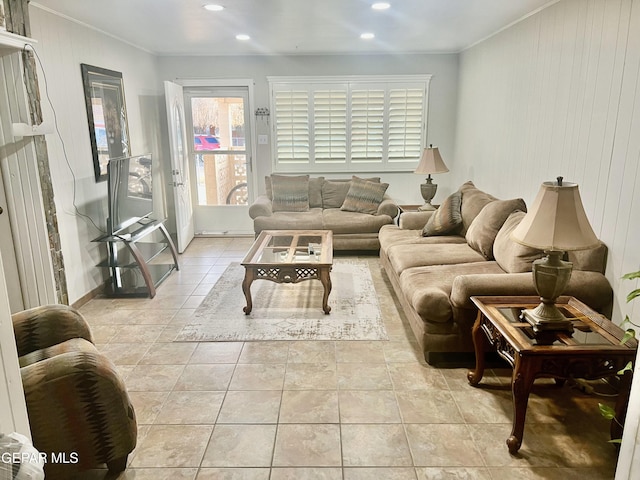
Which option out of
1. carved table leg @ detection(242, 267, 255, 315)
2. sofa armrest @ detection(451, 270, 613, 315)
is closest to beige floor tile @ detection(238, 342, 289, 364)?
carved table leg @ detection(242, 267, 255, 315)

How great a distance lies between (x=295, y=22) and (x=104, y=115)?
205 cm

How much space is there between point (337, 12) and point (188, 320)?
2.77 m

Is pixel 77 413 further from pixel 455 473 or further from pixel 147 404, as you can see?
pixel 455 473

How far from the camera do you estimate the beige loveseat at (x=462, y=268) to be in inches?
107

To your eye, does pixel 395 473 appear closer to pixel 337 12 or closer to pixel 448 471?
pixel 448 471

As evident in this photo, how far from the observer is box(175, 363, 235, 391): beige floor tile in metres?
2.75

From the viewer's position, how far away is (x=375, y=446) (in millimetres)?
2221

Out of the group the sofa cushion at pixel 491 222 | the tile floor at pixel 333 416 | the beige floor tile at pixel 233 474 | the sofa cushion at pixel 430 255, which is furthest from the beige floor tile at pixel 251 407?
the sofa cushion at pixel 491 222

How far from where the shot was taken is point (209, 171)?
21.1 ft

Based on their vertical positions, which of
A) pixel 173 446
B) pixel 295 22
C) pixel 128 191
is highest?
pixel 295 22

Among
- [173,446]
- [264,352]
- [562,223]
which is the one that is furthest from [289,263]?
[562,223]

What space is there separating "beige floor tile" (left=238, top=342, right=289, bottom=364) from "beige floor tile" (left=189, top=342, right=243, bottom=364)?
2.1 inches

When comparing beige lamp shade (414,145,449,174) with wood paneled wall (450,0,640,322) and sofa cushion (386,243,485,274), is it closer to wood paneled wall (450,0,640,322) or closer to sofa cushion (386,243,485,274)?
wood paneled wall (450,0,640,322)

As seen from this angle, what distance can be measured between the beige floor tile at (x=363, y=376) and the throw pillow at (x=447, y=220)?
1890mm
